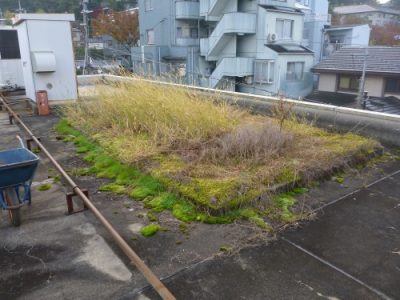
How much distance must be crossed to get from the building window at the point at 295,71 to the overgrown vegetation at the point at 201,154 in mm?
15938

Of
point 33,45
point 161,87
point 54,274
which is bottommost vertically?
point 54,274

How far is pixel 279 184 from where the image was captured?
3281 mm

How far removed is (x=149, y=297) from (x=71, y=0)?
4058 cm

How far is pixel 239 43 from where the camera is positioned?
20641mm

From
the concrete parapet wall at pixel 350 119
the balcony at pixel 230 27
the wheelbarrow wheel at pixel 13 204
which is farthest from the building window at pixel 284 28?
the wheelbarrow wheel at pixel 13 204

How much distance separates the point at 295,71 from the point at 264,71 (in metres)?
2.17

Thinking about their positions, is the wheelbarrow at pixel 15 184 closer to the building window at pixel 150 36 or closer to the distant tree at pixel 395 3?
the building window at pixel 150 36

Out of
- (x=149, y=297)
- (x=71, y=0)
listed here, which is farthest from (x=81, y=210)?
(x=71, y=0)

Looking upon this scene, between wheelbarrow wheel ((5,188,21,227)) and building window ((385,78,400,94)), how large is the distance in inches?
741

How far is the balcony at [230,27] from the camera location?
61.7ft

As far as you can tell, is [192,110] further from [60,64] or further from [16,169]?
[60,64]

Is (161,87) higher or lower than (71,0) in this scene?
lower

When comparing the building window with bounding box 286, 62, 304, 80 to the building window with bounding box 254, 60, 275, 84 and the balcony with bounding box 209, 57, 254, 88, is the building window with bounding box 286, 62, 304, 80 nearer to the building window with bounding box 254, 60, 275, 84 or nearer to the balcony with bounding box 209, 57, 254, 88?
the building window with bounding box 254, 60, 275, 84

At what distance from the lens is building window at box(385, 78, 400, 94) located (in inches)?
687
